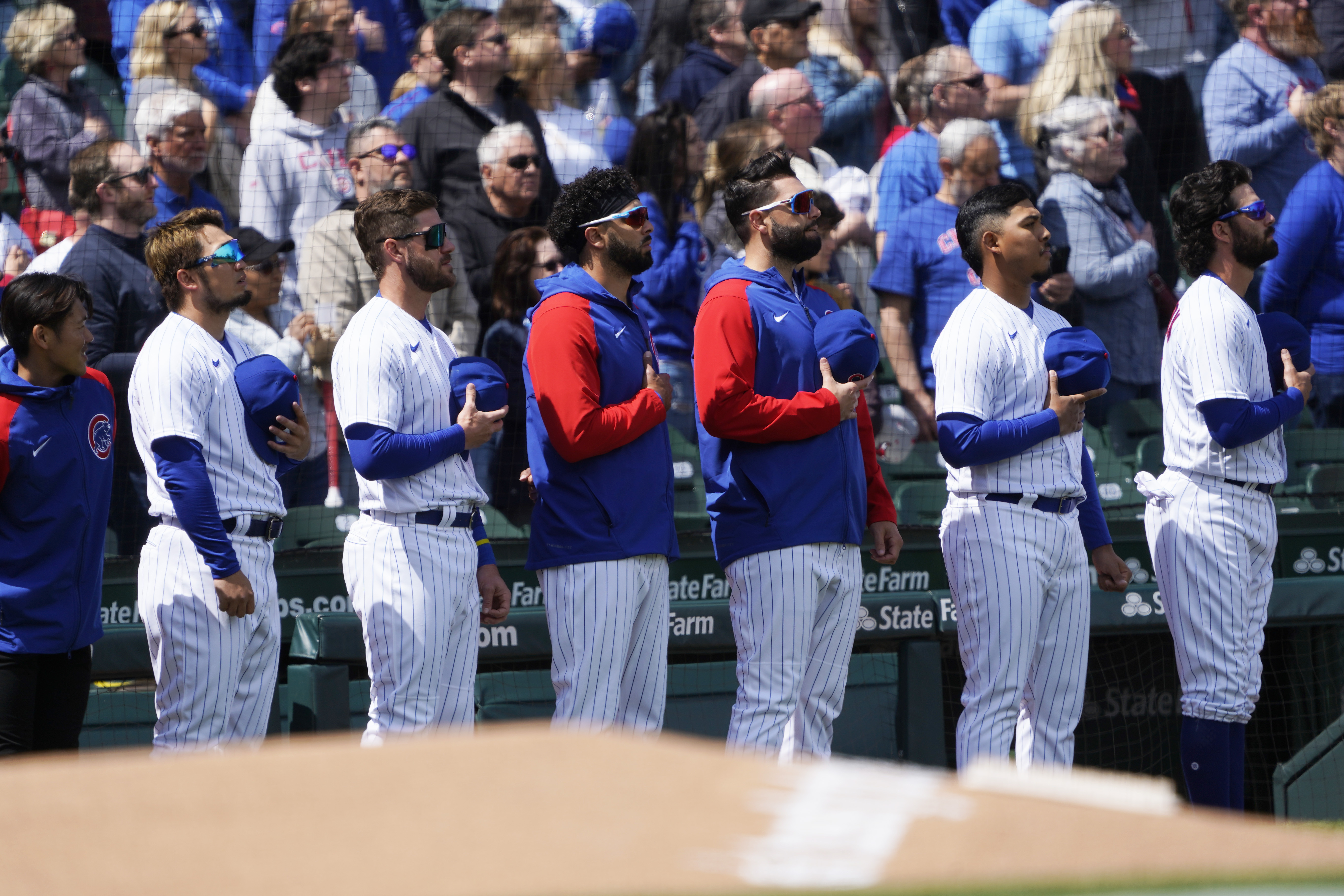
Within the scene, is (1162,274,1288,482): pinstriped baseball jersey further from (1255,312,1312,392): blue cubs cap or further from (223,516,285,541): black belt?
(223,516,285,541): black belt

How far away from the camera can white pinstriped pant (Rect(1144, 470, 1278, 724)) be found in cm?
413

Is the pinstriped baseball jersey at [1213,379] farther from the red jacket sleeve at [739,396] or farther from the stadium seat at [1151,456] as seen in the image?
the stadium seat at [1151,456]

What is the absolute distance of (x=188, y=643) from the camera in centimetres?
369

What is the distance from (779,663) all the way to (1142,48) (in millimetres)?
4637

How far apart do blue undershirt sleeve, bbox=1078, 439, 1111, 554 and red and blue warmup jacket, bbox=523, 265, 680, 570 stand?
1274 mm

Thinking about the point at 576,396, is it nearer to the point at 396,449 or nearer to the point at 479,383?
the point at 479,383

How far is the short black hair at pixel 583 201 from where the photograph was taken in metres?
3.88

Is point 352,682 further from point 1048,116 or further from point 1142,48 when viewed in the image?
point 1142,48

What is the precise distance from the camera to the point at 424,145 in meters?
5.99

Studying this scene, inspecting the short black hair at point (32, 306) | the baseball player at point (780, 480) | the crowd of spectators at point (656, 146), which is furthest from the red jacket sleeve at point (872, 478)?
the short black hair at point (32, 306)

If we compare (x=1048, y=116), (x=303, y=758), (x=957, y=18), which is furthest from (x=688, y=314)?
(x=303, y=758)

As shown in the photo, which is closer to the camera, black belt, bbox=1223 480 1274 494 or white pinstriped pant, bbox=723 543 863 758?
white pinstriped pant, bbox=723 543 863 758

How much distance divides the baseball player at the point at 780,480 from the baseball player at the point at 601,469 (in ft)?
0.57

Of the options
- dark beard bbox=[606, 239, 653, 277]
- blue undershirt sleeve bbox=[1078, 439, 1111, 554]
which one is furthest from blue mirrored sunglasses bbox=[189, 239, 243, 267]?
blue undershirt sleeve bbox=[1078, 439, 1111, 554]
